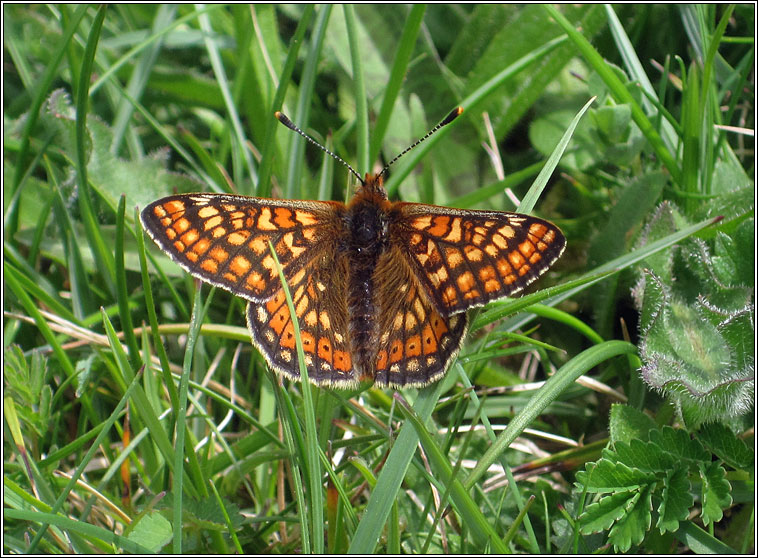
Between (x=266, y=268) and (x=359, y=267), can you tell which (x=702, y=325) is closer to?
(x=359, y=267)

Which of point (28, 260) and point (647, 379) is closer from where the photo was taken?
point (647, 379)

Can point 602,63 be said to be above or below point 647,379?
above

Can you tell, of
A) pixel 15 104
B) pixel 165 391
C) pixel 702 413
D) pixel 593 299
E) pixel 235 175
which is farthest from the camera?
pixel 15 104

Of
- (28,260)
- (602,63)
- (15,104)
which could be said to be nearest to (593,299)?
(602,63)

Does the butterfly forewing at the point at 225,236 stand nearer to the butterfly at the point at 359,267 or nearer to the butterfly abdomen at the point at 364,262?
the butterfly at the point at 359,267

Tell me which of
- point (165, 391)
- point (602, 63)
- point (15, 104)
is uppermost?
point (15, 104)

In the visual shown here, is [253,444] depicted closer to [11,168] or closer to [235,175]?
[235,175]

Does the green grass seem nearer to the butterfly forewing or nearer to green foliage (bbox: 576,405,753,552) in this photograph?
green foliage (bbox: 576,405,753,552)
